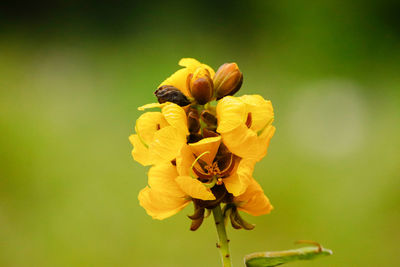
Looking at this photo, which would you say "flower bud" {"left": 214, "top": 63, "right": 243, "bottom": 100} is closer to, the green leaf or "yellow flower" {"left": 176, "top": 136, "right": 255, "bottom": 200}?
"yellow flower" {"left": 176, "top": 136, "right": 255, "bottom": 200}

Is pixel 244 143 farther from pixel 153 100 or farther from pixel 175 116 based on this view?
pixel 153 100

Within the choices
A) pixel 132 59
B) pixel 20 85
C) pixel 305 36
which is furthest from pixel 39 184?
pixel 305 36

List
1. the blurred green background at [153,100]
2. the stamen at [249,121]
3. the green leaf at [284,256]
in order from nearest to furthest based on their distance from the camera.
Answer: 1. the green leaf at [284,256]
2. the stamen at [249,121]
3. the blurred green background at [153,100]

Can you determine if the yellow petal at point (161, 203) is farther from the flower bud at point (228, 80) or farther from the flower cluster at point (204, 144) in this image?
the flower bud at point (228, 80)

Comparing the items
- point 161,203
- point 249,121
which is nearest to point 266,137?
point 249,121

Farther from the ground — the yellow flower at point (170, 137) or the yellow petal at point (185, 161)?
the yellow flower at point (170, 137)

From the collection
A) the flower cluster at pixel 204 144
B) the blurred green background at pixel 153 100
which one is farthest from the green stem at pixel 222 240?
the blurred green background at pixel 153 100

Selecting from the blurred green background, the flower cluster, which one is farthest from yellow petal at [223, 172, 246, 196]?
the blurred green background
